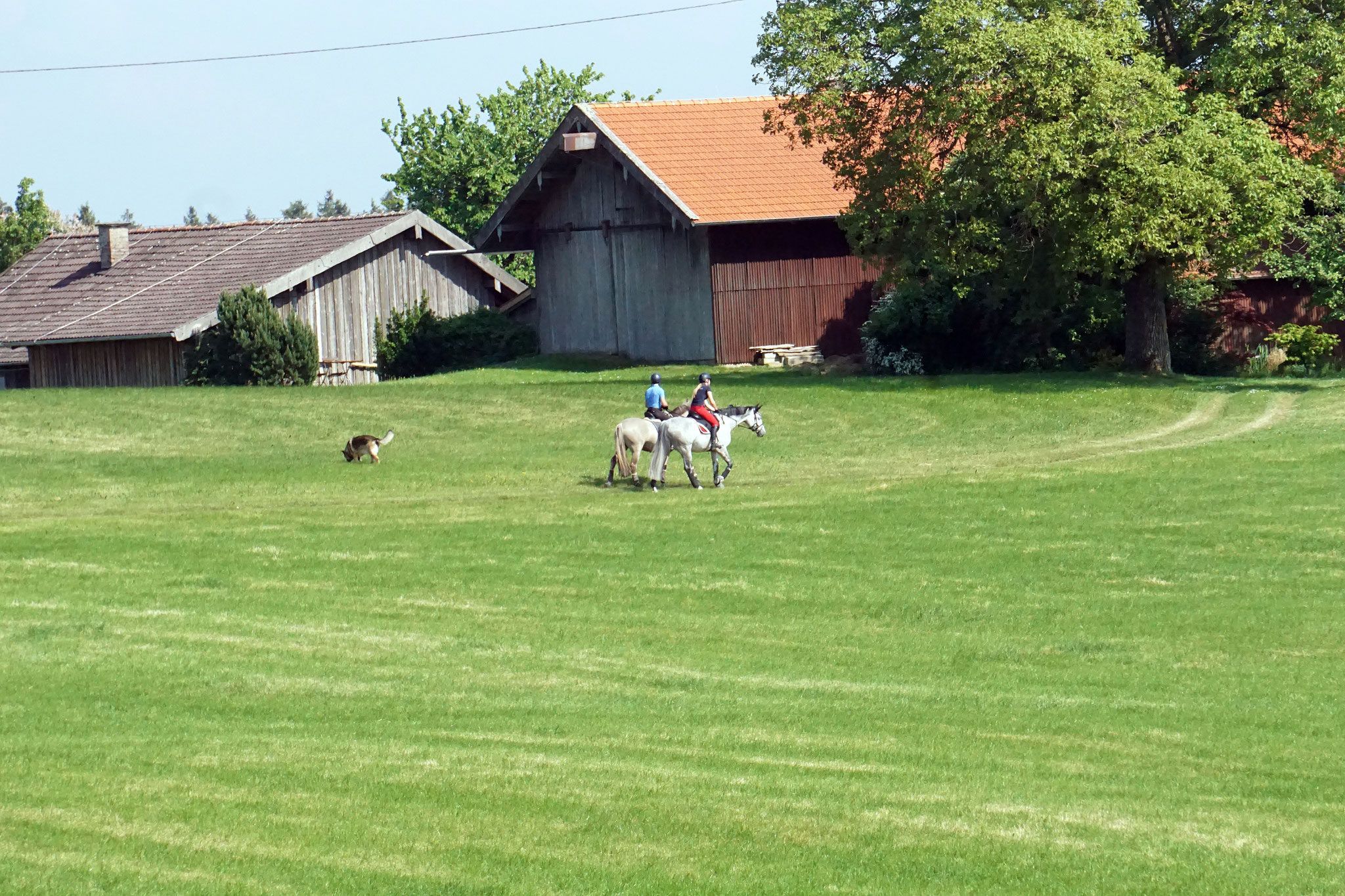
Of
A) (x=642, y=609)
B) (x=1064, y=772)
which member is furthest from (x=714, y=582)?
(x=1064, y=772)

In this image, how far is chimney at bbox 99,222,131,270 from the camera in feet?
197

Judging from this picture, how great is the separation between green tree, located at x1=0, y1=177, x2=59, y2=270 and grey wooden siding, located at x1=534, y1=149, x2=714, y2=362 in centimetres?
3108

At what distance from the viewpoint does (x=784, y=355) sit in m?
48.9

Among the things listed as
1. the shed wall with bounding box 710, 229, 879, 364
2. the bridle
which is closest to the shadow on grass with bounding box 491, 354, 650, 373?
the shed wall with bounding box 710, 229, 879, 364

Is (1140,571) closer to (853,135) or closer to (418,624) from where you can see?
(418,624)

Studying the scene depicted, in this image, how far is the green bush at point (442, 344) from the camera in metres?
55.3

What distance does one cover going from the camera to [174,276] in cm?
5622

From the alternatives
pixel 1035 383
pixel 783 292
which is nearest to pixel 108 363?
pixel 783 292

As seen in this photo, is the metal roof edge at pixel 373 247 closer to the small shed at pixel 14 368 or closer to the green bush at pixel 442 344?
the green bush at pixel 442 344

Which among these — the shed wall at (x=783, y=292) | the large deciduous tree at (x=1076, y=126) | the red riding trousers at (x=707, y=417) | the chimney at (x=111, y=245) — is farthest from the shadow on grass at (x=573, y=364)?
the red riding trousers at (x=707, y=417)

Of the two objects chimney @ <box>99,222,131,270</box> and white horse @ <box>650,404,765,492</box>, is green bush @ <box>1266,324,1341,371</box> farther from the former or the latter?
chimney @ <box>99,222,131,270</box>

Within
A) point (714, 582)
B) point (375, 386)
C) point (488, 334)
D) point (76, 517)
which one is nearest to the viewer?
point (714, 582)

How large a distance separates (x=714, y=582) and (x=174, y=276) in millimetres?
41813

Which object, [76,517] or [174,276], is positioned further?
[174,276]
